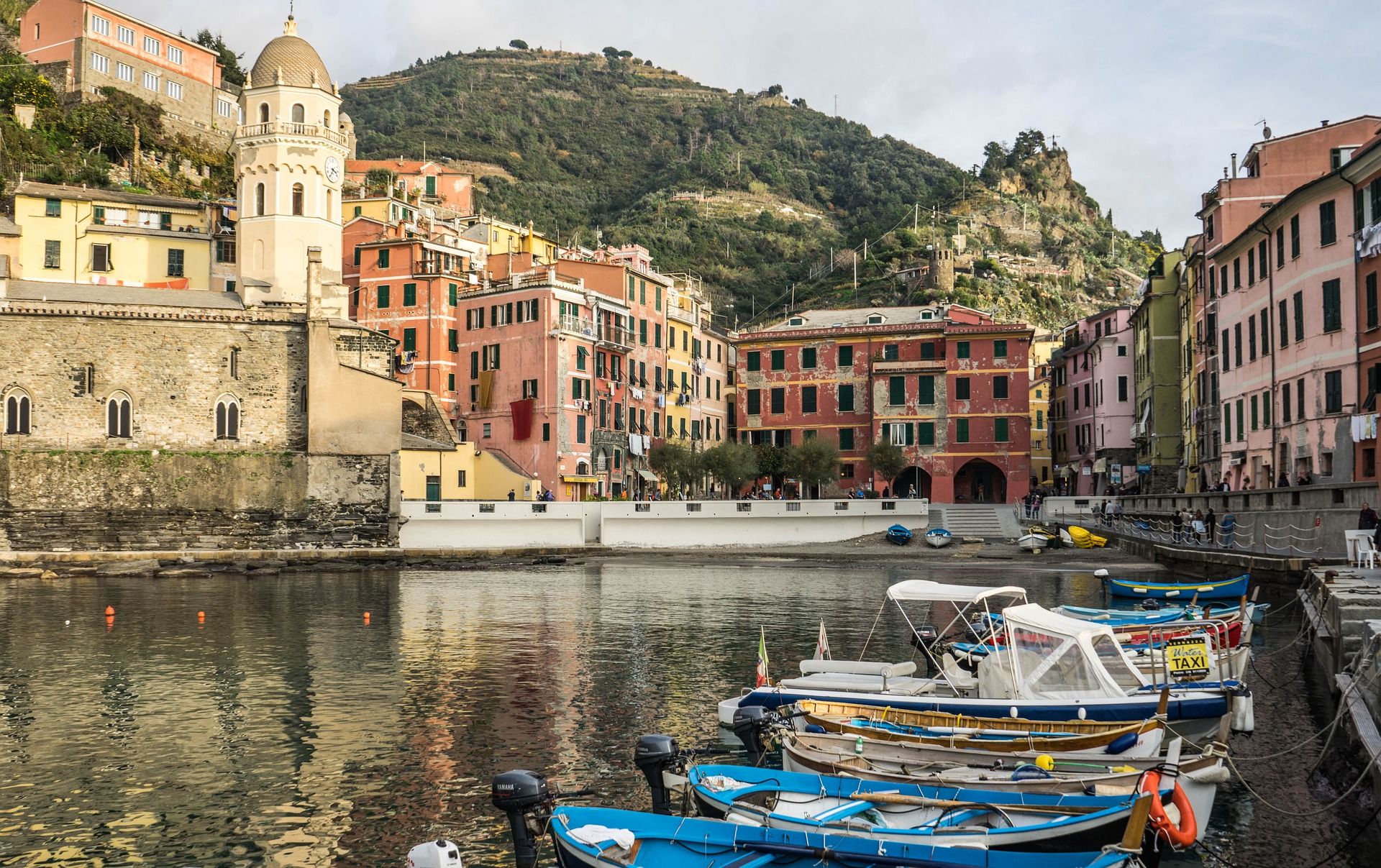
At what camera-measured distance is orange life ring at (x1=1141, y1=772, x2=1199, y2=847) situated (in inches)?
466

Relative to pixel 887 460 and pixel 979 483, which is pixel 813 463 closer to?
pixel 887 460

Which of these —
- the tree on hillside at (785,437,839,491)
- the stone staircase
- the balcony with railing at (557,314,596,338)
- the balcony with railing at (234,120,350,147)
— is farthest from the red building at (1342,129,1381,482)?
the balcony with railing at (234,120,350,147)

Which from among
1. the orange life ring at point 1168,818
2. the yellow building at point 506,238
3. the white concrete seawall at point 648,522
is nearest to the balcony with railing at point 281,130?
the yellow building at point 506,238

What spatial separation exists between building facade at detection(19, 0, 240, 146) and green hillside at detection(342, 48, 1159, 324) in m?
44.3

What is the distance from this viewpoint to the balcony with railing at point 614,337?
7156 cm

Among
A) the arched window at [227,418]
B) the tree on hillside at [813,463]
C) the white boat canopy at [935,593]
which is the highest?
the arched window at [227,418]

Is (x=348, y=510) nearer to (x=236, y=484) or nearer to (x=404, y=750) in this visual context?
(x=236, y=484)

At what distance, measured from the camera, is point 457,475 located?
6788cm

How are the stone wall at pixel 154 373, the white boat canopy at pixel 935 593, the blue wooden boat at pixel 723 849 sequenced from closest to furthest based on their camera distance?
the blue wooden boat at pixel 723 849 < the white boat canopy at pixel 935 593 < the stone wall at pixel 154 373

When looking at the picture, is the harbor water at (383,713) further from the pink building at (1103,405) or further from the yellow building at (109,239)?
the pink building at (1103,405)

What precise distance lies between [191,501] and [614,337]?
2630cm

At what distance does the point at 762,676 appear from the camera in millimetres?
20266

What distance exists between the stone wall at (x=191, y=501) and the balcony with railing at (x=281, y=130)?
62.5 feet

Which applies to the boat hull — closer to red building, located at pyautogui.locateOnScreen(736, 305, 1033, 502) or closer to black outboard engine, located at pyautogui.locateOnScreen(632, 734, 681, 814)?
black outboard engine, located at pyautogui.locateOnScreen(632, 734, 681, 814)
